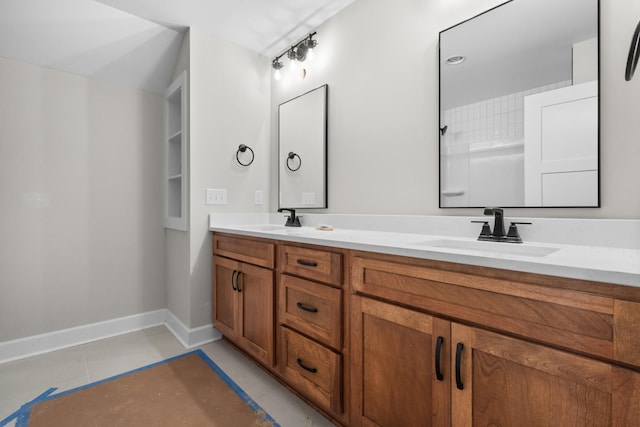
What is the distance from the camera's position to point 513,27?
1348 mm

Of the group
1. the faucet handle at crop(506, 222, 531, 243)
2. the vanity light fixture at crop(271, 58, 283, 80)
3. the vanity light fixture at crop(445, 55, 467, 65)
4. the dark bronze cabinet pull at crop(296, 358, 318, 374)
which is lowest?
the dark bronze cabinet pull at crop(296, 358, 318, 374)

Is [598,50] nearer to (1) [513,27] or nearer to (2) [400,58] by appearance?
(1) [513,27]

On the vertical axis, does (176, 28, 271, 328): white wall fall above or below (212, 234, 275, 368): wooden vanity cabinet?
above

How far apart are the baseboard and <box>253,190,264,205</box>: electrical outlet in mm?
1035

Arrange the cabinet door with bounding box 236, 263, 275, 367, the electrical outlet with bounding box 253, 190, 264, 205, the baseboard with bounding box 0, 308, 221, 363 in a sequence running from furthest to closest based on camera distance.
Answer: the electrical outlet with bounding box 253, 190, 264, 205
the baseboard with bounding box 0, 308, 221, 363
the cabinet door with bounding box 236, 263, 275, 367

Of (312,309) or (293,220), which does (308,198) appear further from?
(312,309)

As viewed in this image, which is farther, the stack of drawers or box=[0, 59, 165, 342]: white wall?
box=[0, 59, 165, 342]: white wall

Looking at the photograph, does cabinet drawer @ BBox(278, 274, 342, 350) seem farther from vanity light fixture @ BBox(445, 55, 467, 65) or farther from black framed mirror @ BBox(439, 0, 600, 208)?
vanity light fixture @ BBox(445, 55, 467, 65)

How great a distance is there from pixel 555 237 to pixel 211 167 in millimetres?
2124

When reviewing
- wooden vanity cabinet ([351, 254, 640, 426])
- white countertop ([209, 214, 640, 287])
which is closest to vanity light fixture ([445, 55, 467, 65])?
white countertop ([209, 214, 640, 287])

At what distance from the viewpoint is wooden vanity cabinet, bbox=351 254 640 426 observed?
→ 684mm

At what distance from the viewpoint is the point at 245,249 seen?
1.87 m

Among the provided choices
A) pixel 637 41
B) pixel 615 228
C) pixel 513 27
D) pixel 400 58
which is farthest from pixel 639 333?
pixel 400 58

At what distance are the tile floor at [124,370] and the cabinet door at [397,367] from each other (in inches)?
16.8
